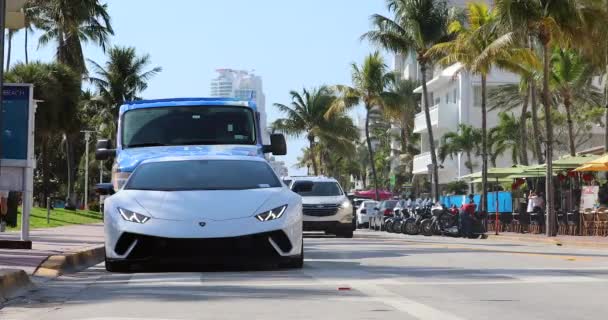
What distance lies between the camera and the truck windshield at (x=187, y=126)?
1952 centimetres

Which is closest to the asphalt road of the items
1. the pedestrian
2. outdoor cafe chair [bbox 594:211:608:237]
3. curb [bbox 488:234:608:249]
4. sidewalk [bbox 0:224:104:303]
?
sidewalk [bbox 0:224:104:303]

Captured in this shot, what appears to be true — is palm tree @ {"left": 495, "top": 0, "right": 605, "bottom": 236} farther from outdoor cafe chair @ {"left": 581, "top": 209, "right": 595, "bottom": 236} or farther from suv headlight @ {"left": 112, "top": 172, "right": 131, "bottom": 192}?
suv headlight @ {"left": 112, "top": 172, "right": 131, "bottom": 192}

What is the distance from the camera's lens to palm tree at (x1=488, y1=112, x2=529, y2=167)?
233 feet

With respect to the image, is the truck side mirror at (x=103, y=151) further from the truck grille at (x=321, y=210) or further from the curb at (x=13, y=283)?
the truck grille at (x=321, y=210)

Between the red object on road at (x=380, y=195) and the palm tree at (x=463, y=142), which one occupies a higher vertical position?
the palm tree at (x=463, y=142)

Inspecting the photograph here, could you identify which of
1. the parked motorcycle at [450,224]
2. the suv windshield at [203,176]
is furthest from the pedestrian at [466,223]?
the suv windshield at [203,176]

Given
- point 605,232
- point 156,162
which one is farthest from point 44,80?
point 156,162

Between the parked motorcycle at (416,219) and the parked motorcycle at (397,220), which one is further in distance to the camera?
the parked motorcycle at (397,220)

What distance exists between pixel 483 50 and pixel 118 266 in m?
31.3

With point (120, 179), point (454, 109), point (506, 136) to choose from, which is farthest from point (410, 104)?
point (120, 179)

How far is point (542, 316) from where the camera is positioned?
9352mm

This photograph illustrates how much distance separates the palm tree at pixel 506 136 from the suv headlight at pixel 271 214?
56.9 m

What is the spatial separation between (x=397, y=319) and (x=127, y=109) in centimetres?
1189

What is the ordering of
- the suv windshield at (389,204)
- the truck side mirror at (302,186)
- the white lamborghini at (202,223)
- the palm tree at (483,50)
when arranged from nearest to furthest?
1. the white lamborghini at (202,223)
2. the truck side mirror at (302,186)
3. the palm tree at (483,50)
4. the suv windshield at (389,204)
